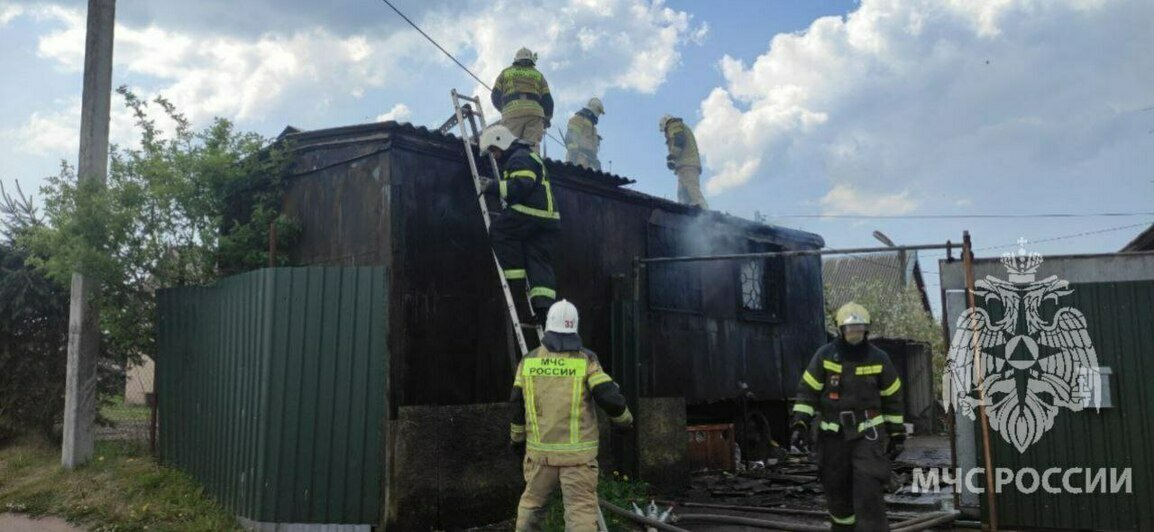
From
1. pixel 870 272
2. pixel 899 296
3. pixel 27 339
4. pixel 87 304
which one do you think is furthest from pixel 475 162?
pixel 870 272

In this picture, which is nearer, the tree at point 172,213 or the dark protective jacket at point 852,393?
the dark protective jacket at point 852,393

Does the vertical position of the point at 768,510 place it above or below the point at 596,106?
below

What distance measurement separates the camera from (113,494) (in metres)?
7.70

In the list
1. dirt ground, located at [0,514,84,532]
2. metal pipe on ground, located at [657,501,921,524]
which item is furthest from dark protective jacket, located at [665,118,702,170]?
dirt ground, located at [0,514,84,532]

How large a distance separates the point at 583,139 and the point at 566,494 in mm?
8735

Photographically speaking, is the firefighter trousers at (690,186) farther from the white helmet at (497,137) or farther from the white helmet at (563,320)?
the white helmet at (563,320)

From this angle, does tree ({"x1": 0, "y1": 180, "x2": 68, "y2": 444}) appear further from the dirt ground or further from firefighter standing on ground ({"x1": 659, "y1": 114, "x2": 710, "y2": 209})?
firefighter standing on ground ({"x1": 659, "y1": 114, "x2": 710, "y2": 209})

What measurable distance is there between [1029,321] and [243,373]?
688cm

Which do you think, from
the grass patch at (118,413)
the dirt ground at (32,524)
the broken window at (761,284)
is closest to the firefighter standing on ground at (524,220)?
the dirt ground at (32,524)

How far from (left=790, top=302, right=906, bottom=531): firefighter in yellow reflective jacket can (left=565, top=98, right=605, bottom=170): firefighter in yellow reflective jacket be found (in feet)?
25.2

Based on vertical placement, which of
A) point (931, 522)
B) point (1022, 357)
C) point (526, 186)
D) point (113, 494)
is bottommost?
point (931, 522)

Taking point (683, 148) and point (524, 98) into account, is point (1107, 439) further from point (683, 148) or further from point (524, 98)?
point (683, 148)

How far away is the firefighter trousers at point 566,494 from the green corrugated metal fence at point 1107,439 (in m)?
3.89

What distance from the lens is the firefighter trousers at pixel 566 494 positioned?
518 cm
